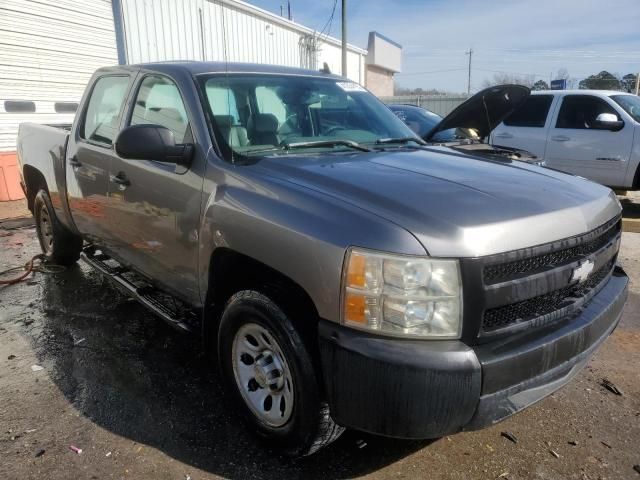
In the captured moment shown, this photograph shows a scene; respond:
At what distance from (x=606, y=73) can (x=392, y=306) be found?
120ft

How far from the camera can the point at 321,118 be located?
3.41m

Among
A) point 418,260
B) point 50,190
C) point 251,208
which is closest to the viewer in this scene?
point 418,260

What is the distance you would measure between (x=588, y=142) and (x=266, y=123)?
6902 mm

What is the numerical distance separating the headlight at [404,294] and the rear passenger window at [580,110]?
759cm

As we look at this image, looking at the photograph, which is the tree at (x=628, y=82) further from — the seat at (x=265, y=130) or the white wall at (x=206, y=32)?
the seat at (x=265, y=130)

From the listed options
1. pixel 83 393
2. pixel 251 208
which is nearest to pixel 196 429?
pixel 83 393

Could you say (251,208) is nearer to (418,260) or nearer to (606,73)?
(418,260)

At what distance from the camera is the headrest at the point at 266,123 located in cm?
303

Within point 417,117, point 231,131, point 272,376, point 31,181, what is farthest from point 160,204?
point 417,117

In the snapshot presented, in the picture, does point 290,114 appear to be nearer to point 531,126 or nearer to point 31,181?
point 31,181

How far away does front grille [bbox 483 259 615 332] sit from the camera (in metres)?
2.03

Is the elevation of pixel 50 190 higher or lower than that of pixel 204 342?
higher

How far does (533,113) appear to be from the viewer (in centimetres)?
880

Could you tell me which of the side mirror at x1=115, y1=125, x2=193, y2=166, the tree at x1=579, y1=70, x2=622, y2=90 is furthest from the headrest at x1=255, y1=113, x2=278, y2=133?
the tree at x1=579, y1=70, x2=622, y2=90
